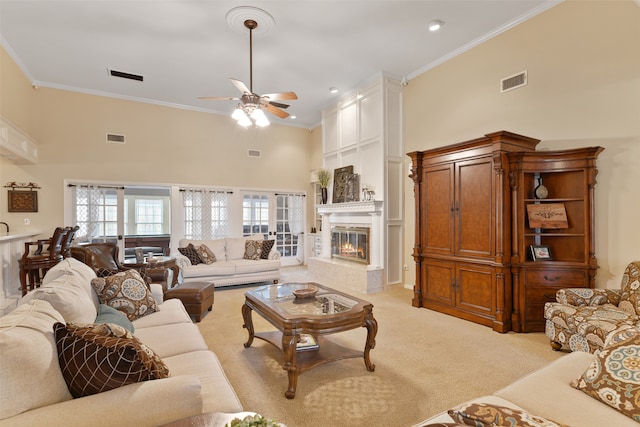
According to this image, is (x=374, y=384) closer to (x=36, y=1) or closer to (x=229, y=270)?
(x=229, y=270)

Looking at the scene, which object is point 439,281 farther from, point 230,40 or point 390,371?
point 230,40

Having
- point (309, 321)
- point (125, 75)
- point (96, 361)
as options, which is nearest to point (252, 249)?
point (125, 75)

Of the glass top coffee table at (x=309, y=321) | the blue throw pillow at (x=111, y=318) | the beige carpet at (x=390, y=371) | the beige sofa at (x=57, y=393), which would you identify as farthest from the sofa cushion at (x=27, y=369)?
the glass top coffee table at (x=309, y=321)

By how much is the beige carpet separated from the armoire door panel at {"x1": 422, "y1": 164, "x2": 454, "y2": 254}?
1003 millimetres

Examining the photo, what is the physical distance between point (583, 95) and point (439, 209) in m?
2.00

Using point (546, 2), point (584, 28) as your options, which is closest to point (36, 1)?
point (546, 2)

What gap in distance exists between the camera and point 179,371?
5.78 feet

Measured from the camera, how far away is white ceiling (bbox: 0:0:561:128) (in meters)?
3.77

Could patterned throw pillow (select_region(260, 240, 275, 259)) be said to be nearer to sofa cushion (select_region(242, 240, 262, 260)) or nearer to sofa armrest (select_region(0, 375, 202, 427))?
sofa cushion (select_region(242, 240, 262, 260))

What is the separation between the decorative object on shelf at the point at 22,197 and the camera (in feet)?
18.0

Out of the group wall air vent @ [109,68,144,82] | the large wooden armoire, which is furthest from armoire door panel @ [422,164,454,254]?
wall air vent @ [109,68,144,82]

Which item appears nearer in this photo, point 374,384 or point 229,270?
point 374,384

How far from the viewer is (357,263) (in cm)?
604

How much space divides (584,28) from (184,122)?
6.93 meters
